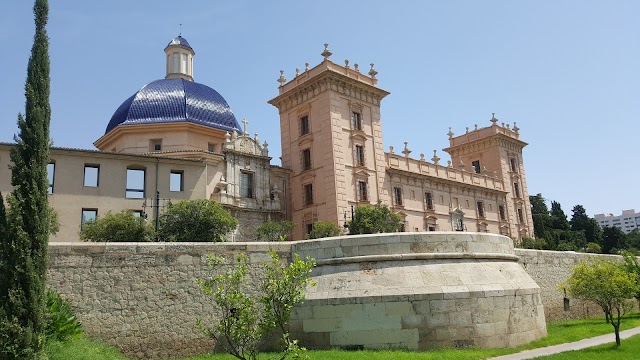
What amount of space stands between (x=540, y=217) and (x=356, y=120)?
131 feet

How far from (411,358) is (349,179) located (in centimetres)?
2565

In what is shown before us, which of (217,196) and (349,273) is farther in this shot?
(217,196)

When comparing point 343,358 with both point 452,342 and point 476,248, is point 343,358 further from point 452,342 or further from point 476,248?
point 476,248

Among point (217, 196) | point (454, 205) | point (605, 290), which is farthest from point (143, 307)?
point (454, 205)

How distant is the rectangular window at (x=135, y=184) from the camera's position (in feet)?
97.6

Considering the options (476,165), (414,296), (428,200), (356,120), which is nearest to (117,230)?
(414,296)

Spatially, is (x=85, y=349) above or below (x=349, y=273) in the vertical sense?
below

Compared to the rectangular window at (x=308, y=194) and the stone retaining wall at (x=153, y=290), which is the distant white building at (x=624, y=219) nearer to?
the rectangular window at (x=308, y=194)

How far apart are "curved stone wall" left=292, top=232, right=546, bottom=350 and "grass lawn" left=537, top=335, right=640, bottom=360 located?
5.98 feet

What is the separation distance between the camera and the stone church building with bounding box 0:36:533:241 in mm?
29297

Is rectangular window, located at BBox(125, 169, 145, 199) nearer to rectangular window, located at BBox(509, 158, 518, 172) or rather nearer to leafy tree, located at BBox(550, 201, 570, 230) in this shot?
rectangular window, located at BBox(509, 158, 518, 172)

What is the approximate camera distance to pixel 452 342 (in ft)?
47.5

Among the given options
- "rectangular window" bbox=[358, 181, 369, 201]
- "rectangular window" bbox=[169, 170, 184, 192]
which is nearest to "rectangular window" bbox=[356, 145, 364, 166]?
"rectangular window" bbox=[358, 181, 369, 201]

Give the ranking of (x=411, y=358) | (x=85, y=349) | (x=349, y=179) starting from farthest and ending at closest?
(x=349, y=179) → (x=411, y=358) → (x=85, y=349)
